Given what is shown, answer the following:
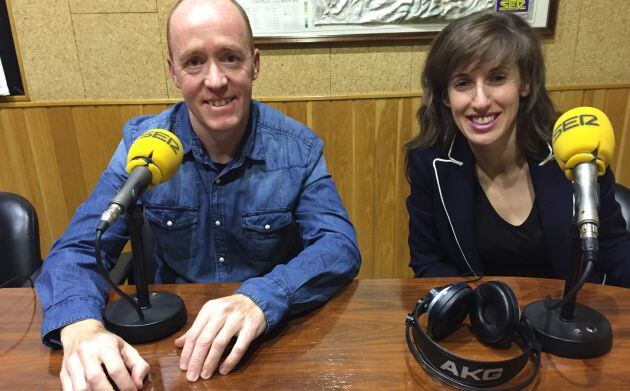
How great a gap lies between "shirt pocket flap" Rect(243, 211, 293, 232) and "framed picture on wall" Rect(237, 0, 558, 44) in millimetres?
1245

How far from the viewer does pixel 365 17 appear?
2.28 m

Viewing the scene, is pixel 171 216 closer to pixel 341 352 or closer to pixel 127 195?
pixel 127 195

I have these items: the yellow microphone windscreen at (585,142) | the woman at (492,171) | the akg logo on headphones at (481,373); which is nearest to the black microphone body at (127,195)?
the akg logo on headphones at (481,373)

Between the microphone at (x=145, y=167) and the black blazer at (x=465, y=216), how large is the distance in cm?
94

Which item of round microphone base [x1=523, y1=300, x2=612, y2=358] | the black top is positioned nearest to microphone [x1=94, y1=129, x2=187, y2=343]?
round microphone base [x1=523, y1=300, x2=612, y2=358]

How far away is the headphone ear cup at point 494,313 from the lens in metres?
0.85

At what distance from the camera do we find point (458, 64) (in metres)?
1.42

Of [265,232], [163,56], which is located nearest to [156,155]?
[265,232]

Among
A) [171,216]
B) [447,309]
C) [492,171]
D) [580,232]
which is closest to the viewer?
[580,232]

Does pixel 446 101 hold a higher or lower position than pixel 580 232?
higher

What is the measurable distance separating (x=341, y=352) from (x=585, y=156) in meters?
0.59

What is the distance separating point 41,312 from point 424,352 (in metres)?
0.89

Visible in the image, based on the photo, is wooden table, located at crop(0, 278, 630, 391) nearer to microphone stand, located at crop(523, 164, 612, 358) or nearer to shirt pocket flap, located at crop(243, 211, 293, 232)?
microphone stand, located at crop(523, 164, 612, 358)

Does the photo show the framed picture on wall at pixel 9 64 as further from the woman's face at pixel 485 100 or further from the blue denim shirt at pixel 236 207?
the woman's face at pixel 485 100
